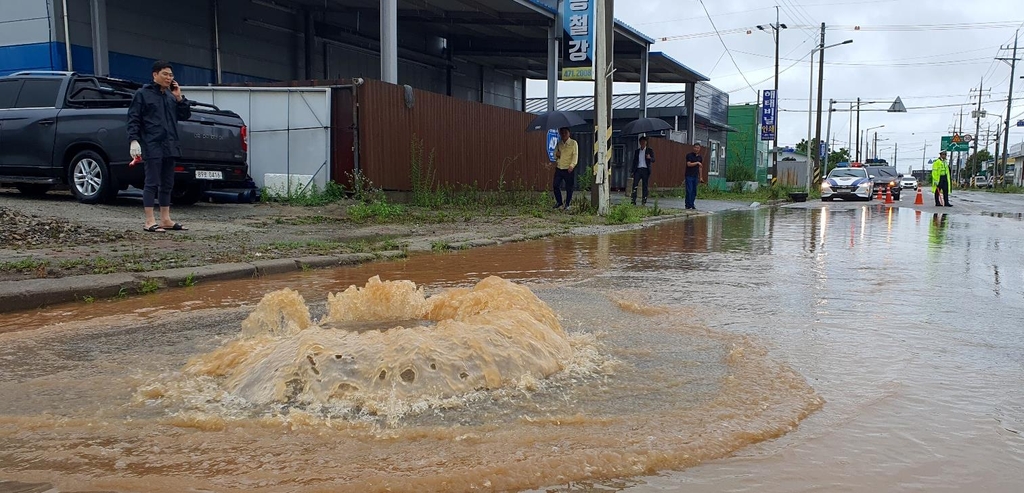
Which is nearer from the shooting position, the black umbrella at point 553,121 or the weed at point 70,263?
the weed at point 70,263

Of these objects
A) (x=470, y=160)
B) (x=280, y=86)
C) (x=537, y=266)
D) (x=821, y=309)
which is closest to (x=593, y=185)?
(x=470, y=160)

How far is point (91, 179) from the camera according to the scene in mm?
10172

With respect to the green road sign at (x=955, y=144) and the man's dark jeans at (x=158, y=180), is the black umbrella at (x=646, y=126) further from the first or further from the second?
the green road sign at (x=955, y=144)

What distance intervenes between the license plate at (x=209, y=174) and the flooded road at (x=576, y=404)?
5526 mm

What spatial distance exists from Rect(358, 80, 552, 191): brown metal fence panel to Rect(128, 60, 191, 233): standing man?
505 centimetres

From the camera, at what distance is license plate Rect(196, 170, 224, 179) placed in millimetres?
10326

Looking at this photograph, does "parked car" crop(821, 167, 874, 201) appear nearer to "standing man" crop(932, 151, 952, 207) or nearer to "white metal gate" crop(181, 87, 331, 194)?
"standing man" crop(932, 151, 952, 207)

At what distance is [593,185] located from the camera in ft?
47.0

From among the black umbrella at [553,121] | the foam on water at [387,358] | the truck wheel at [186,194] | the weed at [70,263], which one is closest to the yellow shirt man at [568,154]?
the black umbrella at [553,121]

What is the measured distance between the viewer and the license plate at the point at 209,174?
33.9 ft

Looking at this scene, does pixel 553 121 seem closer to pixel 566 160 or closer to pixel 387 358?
pixel 566 160

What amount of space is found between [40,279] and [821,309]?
5.16 meters

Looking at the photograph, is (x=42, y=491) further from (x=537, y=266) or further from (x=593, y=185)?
(x=593, y=185)

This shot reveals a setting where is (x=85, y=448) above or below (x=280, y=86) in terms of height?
below
